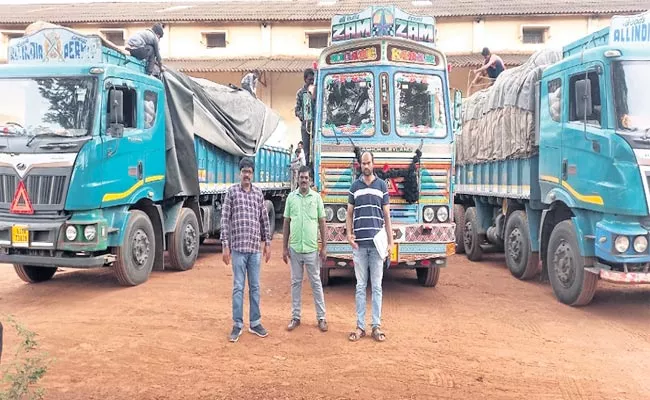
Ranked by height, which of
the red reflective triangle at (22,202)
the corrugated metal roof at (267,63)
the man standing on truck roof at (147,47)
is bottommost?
the red reflective triangle at (22,202)

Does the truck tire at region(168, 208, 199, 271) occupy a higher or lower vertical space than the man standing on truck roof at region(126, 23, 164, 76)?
lower

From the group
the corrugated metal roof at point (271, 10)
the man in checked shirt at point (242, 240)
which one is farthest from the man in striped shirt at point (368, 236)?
the corrugated metal roof at point (271, 10)

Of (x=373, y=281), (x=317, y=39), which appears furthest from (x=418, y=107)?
(x=317, y=39)

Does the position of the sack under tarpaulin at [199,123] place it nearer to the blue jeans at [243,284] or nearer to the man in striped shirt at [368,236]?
the blue jeans at [243,284]

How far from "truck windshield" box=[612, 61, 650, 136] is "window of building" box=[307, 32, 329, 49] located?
57.4ft

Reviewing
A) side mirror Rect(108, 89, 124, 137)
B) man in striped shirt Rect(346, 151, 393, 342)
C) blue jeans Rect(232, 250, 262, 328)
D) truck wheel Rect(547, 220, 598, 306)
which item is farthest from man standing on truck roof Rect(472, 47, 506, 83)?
blue jeans Rect(232, 250, 262, 328)

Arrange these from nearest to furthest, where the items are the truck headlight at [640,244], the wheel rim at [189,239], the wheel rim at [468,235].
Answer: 1. the truck headlight at [640,244]
2. the wheel rim at [189,239]
3. the wheel rim at [468,235]

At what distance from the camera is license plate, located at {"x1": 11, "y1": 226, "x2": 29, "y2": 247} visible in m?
6.63

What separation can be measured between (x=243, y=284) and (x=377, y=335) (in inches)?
57.4

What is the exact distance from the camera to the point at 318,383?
14.2 feet

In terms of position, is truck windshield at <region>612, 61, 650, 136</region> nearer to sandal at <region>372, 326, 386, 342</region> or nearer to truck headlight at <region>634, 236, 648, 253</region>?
truck headlight at <region>634, 236, 648, 253</region>

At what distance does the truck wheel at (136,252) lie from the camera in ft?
24.4

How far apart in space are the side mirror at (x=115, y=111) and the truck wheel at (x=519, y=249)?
243 inches

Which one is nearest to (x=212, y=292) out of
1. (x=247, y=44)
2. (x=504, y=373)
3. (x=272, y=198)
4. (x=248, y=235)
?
(x=248, y=235)
